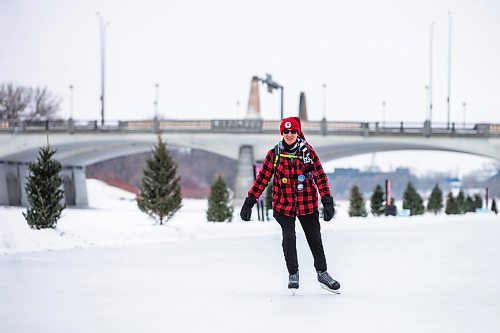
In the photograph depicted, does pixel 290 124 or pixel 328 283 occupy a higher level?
pixel 290 124

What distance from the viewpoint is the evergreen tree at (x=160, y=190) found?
24.1 m

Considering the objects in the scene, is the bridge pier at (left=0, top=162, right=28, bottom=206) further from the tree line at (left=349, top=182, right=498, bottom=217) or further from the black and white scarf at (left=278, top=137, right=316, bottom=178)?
the black and white scarf at (left=278, top=137, right=316, bottom=178)

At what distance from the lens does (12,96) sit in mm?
93750

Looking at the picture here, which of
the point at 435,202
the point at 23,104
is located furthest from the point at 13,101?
the point at 435,202

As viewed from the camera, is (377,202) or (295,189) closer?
(295,189)

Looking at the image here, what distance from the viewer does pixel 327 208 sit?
8.36 m

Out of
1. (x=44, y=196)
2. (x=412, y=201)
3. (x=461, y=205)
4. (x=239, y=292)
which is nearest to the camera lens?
(x=239, y=292)

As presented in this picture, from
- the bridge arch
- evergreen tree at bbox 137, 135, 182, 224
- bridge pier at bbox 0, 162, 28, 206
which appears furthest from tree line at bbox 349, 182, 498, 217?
bridge pier at bbox 0, 162, 28, 206

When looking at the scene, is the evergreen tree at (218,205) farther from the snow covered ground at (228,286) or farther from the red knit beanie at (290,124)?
the red knit beanie at (290,124)

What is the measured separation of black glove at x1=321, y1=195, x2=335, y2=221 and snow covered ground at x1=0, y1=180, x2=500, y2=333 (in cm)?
83

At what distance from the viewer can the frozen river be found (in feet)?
21.7

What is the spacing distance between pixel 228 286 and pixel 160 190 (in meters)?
15.1

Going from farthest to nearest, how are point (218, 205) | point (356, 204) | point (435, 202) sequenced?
point (435, 202) < point (356, 204) < point (218, 205)

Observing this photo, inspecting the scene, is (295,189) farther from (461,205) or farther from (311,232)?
(461,205)
